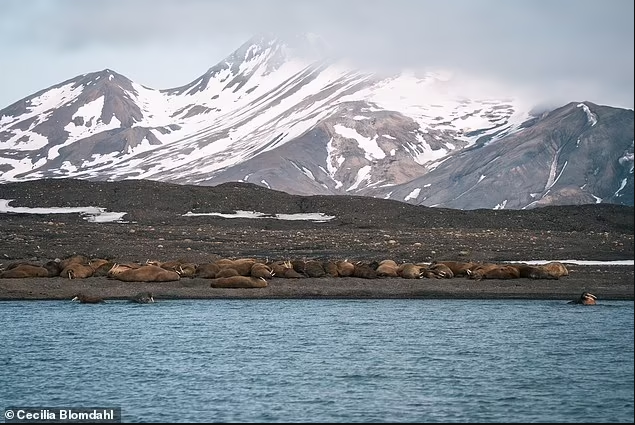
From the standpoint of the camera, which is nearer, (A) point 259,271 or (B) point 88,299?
(B) point 88,299

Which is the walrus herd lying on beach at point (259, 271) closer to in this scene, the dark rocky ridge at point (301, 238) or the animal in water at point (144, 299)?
the dark rocky ridge at point (301, 238)

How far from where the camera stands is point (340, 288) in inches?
1868

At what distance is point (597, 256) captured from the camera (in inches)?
2218

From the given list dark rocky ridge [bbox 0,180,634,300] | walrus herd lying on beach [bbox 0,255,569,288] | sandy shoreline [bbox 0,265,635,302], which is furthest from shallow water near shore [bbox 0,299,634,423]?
walrus herd lying on beach [bbox 0,255,569,288]

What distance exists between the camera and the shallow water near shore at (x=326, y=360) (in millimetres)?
23812

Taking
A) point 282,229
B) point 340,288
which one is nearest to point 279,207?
point 282,229

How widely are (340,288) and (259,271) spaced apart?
4.38 m

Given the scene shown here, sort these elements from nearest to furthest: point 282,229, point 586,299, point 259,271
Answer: point 586,299
point 259,271
point 282,229

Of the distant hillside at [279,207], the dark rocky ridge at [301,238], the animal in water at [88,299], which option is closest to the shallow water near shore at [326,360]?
the animal in water at [88,299]

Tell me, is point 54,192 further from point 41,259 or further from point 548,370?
point 548,370

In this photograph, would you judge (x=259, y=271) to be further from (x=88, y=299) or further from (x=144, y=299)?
(x=88, y=299)

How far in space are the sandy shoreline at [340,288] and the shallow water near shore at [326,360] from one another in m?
1.71

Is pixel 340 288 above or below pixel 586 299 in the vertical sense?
above

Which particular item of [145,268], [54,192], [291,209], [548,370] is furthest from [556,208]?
A: [548,370]
